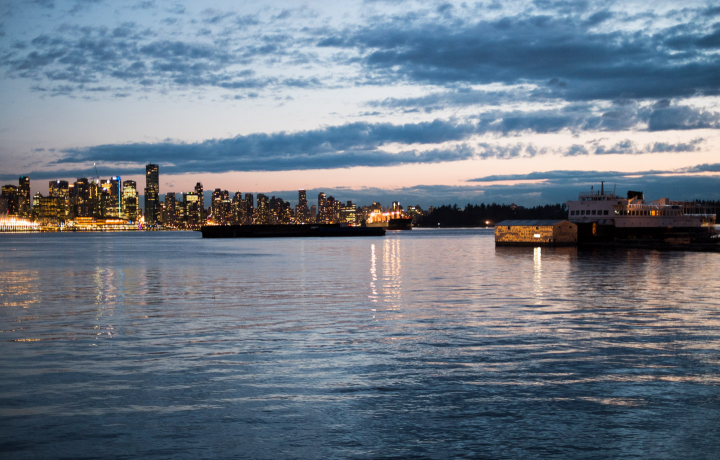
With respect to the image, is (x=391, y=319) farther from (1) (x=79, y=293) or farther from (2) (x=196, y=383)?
(1) (x=79, y=293)

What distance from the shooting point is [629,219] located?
11781cm

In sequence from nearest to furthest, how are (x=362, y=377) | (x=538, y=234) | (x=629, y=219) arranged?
(x=362, y=377) → (x=538, y=234) → (x=629, y=219)

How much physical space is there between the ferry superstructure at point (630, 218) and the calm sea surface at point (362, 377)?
89.4m

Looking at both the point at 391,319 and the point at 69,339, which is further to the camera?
the point at 391,319

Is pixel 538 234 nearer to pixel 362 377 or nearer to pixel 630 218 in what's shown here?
pixel 630 218

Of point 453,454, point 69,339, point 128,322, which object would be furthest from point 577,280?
point 453,454

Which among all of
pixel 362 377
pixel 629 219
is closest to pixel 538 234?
pixel 629 219

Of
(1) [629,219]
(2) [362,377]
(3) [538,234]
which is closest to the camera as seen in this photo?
(2) [362,377]

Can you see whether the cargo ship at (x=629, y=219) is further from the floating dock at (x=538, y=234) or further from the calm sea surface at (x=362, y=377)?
the calm sea surface at (x=362, y=377)

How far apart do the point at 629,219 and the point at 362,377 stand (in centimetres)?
11568

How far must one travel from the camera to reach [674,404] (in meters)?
11.4

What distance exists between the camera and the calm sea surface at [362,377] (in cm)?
954

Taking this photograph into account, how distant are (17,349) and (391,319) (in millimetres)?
11852

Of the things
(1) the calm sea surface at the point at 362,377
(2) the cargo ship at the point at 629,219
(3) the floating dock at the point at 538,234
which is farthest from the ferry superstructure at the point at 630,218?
(1) the calm sea surface at the point at 362,377
